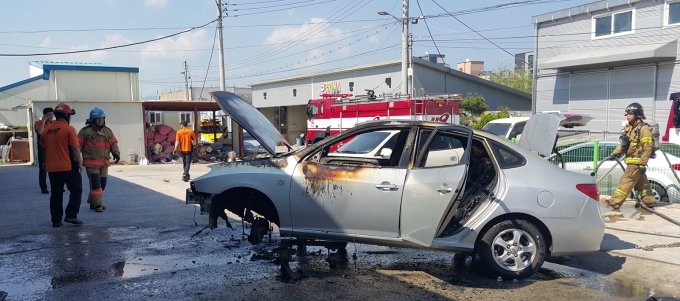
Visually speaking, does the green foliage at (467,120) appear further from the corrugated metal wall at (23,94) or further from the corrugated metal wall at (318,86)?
the corrugated metal wall at (23,94)

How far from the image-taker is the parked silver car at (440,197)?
5402 millimetres

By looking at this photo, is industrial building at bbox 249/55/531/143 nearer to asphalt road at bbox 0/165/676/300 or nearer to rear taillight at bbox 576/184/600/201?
asphalt road at bbox 0/165/676/300

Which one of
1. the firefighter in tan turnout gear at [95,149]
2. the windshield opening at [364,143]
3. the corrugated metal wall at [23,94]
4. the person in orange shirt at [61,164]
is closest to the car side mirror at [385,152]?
the windshield opening at [364,143]

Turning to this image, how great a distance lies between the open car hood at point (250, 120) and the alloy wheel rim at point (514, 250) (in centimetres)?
259

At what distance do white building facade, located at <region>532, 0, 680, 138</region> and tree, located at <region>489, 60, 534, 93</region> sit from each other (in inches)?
949

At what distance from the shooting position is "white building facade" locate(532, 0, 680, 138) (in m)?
19.3

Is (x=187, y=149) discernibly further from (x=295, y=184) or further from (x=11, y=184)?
(x=295, y=184)

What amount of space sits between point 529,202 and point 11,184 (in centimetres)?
1302

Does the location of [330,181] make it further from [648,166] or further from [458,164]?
[648,166]

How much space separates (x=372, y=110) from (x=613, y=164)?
973cm

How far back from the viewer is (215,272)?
5.67m

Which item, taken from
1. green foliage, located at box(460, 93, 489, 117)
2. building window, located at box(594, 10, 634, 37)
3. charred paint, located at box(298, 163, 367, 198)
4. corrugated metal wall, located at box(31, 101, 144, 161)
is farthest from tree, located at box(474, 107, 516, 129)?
charred paint, located at box(298, 163, 367, 198)

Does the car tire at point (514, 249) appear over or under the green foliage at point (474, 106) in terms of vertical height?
under

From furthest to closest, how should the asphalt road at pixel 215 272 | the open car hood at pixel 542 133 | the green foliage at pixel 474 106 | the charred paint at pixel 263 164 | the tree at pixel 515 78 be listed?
the tree at pixel 515 78, the green foliage at pixel 474 106, the open car hood at pixel 542 133, the charred paint at pixel 263 164, the asphalt road at pixel 215 272
